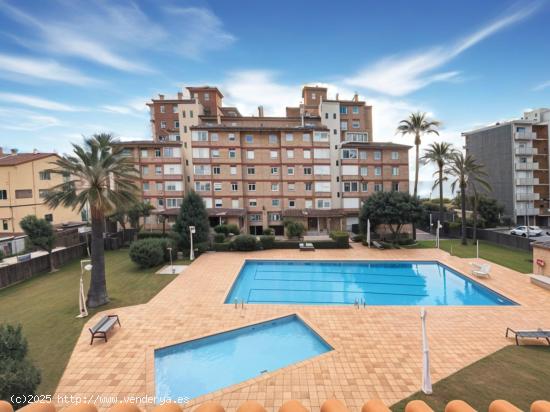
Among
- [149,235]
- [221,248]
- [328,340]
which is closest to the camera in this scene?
[328,340]

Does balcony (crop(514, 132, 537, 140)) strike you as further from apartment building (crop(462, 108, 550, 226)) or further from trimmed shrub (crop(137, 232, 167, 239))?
trimmed shrub (crop(137, 232, 167, 239))

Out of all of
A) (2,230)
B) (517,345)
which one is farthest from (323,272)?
(2,230)

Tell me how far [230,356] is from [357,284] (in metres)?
11.8

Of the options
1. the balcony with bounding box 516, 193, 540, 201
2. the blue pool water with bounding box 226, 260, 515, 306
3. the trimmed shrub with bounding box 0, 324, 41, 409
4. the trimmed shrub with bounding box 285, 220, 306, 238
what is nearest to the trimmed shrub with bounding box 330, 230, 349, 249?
the trimmed shrub with bounding box 285, 220, 306, 238

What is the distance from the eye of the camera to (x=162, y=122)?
4625 centimetres

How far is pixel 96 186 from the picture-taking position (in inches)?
563

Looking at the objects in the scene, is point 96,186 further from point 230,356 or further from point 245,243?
point 245,243

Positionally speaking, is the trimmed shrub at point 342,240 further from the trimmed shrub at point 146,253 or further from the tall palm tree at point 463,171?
the trimmed shrub at point 146,253

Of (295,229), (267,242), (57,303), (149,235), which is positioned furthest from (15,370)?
(149,235)

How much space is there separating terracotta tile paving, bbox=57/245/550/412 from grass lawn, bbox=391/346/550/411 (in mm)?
406

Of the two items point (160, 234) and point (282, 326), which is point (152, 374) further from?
point (160, 234)

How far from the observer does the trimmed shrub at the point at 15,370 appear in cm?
611

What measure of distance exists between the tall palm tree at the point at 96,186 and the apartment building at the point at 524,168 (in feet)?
173

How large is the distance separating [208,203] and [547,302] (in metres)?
33.0
